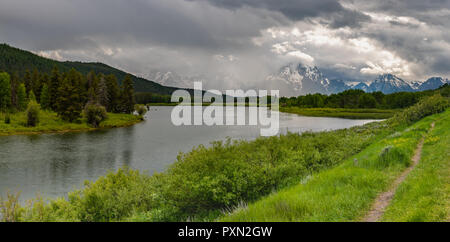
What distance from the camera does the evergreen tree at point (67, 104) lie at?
251 ft

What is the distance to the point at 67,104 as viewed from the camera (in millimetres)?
77125

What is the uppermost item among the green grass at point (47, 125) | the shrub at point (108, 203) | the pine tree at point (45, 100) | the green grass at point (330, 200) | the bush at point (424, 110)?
the pine tree at point (45, 100)

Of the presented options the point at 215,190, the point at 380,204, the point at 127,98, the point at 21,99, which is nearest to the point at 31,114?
the point at 21,99

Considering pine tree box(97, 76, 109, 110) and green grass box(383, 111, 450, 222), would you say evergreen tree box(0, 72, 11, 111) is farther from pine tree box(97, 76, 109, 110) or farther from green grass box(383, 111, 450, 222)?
green grass box(383, 111, 450, 222)

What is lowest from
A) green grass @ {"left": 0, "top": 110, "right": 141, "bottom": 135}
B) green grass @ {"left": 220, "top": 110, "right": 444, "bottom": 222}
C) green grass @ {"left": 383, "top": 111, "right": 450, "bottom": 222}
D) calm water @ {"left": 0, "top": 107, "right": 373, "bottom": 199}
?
calm water @ {"left": 0, "top": 107, "right": 373, "bottom": 199}

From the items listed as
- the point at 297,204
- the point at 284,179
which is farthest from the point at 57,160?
the point at 297,204

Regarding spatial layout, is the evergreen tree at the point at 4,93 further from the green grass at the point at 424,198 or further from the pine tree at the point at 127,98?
the green grass at the point at 424,198

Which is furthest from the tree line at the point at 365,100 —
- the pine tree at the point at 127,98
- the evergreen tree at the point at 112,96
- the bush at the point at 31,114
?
the bush at the point at 31,114

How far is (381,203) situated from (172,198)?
9.48m

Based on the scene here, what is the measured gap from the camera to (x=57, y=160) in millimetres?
37156

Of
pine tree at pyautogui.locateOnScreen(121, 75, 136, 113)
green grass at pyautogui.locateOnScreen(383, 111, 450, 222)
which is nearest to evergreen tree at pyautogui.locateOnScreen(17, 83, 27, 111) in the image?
pine tree at pyautogui.locateOnScreen(121, 75, 136, 113)

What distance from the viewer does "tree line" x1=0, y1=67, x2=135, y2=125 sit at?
7825 centimetres
